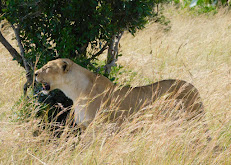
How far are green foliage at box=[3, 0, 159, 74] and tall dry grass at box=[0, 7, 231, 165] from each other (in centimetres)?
54

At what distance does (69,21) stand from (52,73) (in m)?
0.92

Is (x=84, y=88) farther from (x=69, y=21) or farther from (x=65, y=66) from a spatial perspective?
(x=69, y=21)

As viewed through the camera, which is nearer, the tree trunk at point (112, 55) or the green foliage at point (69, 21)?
the green foliage at point (69, 21)

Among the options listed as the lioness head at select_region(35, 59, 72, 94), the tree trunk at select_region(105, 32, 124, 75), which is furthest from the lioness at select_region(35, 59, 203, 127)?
the tree trunk at select_region(105, 32, 124, 75)

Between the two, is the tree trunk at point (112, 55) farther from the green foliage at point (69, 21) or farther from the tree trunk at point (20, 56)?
the tree trunk at point (20, 56)

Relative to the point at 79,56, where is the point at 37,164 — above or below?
below

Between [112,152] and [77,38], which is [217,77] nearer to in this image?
[77,38]

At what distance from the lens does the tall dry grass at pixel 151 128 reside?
3.21 meters

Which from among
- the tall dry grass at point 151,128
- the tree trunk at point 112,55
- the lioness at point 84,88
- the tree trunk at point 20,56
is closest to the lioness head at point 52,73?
the lioness at point 84,88

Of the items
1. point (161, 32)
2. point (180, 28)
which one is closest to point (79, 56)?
point (161, 32)

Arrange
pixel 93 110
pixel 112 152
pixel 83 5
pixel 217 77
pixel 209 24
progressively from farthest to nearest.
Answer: pixel 209 24 → pixel 217 77 → pixel 83 5 → pixel 93 110 → pixel 112 152

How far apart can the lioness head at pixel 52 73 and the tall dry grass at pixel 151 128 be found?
0.49 m

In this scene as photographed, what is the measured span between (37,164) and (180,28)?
8.96 metres

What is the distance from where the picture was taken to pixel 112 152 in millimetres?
3207
